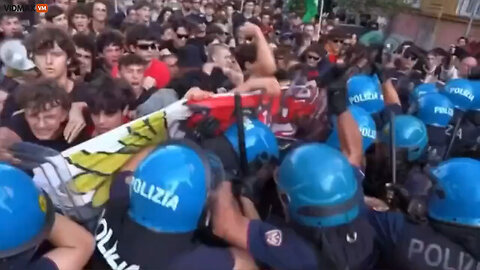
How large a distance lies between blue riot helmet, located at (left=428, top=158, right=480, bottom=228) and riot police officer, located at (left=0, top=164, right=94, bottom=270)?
1.30m

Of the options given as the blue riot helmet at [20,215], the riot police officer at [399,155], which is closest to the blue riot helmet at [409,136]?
the riot police officer at [399,155]

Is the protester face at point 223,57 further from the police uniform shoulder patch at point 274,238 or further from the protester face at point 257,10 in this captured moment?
the protester face at point 257,10

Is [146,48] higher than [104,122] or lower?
lower

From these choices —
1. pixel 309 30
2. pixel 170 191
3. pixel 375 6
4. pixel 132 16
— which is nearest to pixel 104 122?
pixel 170 191

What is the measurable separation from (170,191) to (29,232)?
0.45m

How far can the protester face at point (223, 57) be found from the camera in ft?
15.9

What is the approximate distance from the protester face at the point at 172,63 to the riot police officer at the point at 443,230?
2.78 metres

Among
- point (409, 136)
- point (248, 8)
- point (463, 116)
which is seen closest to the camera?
point (409, 136)

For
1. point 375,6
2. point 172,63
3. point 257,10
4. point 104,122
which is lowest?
point 375,6

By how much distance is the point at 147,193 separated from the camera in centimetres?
205

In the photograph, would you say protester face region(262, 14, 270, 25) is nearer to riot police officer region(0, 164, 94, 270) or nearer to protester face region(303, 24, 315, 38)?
protester face region(303, 24, 315, 38)

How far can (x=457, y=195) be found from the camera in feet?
7.57

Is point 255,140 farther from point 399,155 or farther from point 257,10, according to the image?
point 257,10

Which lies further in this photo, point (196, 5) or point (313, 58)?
point (196, 5)
